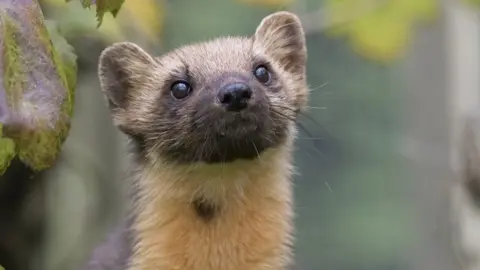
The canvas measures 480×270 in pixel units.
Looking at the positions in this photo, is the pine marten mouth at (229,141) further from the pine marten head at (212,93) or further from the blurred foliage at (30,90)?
the blurred foliage at (30,90)

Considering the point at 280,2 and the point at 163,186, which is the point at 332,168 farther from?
the point at 163,186

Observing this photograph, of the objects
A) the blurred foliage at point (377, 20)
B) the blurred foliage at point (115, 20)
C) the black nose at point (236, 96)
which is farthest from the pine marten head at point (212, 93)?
the blurred foliage at point (377, 20)

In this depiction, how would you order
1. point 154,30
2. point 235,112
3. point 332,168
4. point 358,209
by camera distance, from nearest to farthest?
1. point 235,112
2. point 154,30
3. point 332,168
4. point 358,209

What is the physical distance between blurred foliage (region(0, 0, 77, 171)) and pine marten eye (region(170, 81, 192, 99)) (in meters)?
0.65

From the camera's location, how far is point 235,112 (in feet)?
5.43

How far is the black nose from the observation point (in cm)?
163

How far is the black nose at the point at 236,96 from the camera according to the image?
1.63 m

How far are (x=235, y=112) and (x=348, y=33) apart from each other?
41.7 inches

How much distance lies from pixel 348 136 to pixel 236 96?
138cm

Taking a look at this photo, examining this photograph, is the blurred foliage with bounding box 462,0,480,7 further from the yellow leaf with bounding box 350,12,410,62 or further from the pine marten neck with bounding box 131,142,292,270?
the pine marten neck with bounding box 131,142,292,270

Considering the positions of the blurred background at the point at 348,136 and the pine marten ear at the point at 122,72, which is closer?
the pine marten ear at the point at 122,72

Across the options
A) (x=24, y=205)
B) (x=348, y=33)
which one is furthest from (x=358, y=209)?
(x=24, y=205)

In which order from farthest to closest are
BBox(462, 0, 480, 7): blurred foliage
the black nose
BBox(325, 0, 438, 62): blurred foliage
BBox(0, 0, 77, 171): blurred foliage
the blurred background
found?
1. BBox(325, 0, 438, 62): blurred foliage
2. the blurred background
3. BBox(462, 0, 480, 7): blurred foliage
4. the black nose
5. BBox(0, 0, 77, 171): blurred foliage

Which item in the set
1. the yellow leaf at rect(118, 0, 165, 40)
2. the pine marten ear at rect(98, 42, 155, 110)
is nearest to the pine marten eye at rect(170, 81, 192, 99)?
the pine marten ear at rect(98, 42, 155, 110)
